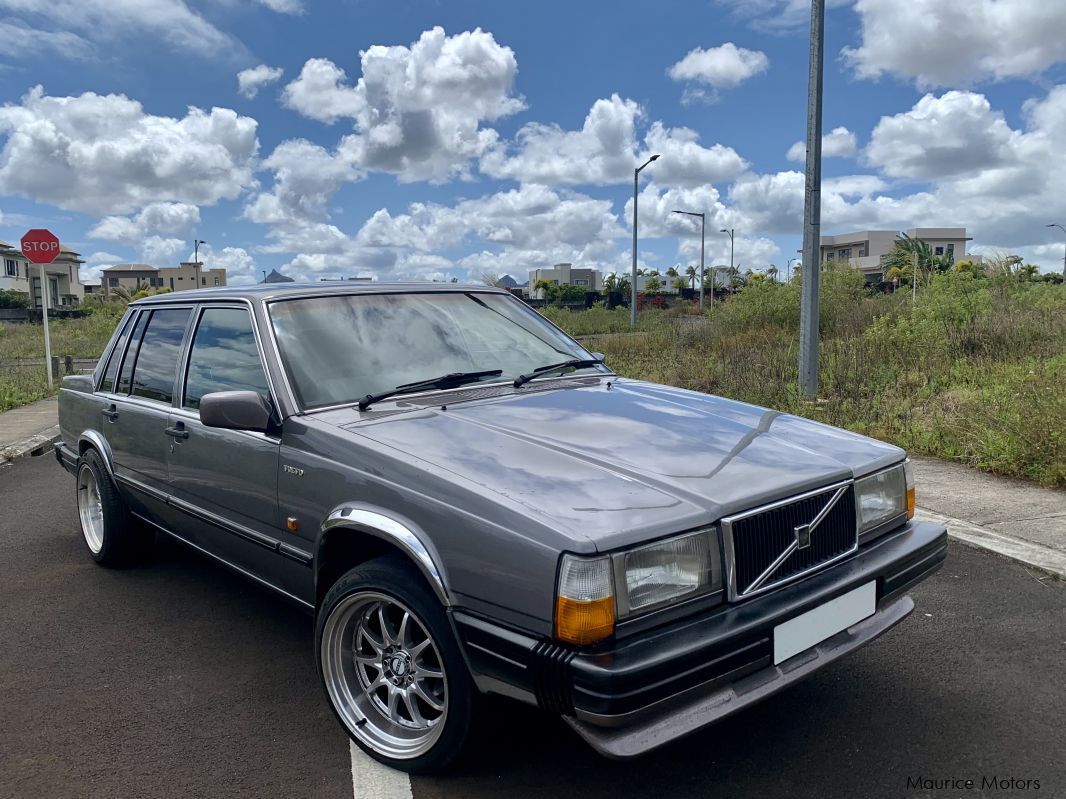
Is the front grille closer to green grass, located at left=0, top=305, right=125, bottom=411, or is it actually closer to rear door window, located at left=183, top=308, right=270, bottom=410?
rear door window, located at left=183, top=308, right=270, bottom=410

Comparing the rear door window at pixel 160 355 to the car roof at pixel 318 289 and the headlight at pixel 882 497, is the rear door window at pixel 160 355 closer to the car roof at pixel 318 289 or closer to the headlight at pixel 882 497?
the car roof at pixel 318 289

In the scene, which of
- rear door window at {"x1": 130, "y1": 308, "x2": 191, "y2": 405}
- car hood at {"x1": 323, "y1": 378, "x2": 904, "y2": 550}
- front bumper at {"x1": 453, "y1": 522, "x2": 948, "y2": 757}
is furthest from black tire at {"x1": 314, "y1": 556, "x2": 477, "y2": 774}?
rear door window at {"x1": 130, "y1": 308, "x2": 191, "y2": 405}

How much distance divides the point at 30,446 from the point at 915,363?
36.6 ft

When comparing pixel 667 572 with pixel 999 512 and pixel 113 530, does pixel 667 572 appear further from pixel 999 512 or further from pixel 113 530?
pixel 999 512

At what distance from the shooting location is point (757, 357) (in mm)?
12219

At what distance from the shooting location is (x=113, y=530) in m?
4.88

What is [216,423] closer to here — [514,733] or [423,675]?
[423,675]

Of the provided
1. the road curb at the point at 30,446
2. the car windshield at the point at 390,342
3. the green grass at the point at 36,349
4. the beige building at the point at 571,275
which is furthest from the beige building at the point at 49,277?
the car windshield at the point at 390,342

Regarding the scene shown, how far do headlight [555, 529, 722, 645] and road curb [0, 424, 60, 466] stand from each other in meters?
8.98

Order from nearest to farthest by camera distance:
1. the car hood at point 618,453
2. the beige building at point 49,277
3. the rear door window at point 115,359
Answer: the car hood at point 618,453
the rear door window at point 115,359
the beige building at point 49,277

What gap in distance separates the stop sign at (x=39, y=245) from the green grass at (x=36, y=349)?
8.26ft

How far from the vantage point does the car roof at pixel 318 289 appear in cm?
377

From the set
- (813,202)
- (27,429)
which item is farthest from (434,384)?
(27,429)

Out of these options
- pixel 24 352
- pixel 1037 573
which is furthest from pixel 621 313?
pixel 1037 573
